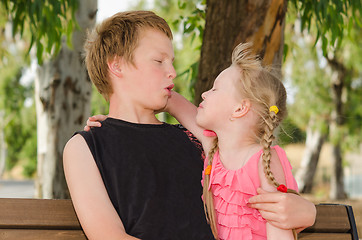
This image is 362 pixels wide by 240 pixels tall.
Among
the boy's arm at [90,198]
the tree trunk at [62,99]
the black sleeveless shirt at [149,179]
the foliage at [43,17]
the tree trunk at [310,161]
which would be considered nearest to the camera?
the boy's arm at [90,198]

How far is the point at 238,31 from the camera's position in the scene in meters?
3.83

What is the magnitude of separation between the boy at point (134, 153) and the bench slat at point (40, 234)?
0.34 m

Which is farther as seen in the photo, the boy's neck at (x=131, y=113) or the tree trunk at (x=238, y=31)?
the tree trunk at (x=238, y=31)

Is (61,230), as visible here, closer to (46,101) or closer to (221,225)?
(221,225)

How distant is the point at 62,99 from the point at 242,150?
4211 mm

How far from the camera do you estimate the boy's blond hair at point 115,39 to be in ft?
8.20

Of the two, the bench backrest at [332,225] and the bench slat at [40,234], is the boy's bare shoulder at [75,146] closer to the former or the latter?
the bench slat at [40,234]

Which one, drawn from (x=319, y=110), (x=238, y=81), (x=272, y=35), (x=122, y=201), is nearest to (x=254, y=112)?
(x=238, y=81)

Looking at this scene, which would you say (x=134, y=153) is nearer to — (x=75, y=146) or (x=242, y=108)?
(x=75, y=146)

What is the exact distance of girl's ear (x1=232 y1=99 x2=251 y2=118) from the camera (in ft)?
7.75

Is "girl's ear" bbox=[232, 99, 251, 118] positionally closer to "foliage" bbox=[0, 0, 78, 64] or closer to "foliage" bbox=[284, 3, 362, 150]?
"foliage" bbox=[0, 0, 78, 64]

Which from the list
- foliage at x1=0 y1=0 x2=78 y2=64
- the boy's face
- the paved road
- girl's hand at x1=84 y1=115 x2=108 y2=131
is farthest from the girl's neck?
the paved road

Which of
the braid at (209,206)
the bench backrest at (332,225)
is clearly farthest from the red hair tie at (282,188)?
the bench backrest at (332,225)

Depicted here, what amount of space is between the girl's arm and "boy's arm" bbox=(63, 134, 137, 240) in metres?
0.59
